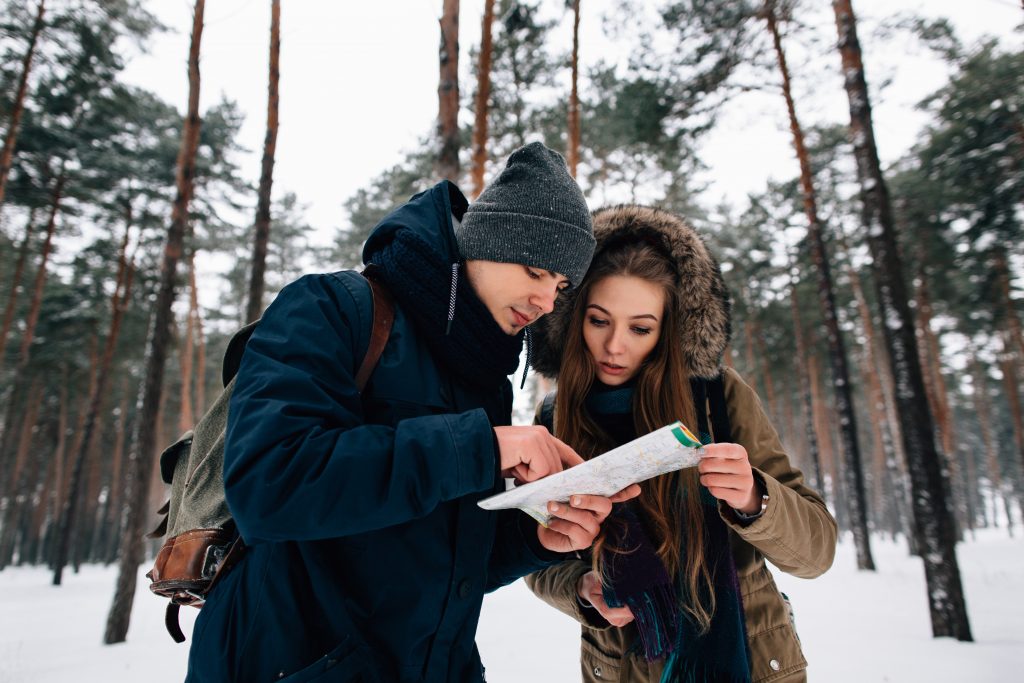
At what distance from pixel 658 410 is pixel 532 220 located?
3.20 ft

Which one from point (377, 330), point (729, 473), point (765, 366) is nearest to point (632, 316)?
point (729, 473)

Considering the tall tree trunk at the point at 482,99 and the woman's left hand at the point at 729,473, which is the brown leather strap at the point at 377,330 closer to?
the woman's left hand at the point at 729,473

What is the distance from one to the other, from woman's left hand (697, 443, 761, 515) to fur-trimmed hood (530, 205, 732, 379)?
655 mm

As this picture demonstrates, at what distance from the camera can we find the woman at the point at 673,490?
1849mm

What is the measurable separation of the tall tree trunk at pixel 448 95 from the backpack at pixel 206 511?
5259 millimetres

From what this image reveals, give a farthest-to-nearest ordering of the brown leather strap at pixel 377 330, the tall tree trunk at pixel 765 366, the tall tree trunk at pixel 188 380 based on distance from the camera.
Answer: the tall tree trunk at pixel 765 366, the tall tree trunk at pixel 188 380, the brown leather strap at pixel 377 330

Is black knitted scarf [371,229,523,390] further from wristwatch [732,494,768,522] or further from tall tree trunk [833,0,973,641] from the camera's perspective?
tall tree trunk [833,0,973,641]

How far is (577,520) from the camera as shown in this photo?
4.83ft

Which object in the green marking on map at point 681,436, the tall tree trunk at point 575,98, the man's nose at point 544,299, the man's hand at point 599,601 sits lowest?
the man's hand at point 599,601

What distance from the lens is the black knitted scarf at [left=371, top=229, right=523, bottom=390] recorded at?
56.5 inches

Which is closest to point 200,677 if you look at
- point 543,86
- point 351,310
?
point 351,310

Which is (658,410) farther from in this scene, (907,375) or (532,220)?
(907,375)

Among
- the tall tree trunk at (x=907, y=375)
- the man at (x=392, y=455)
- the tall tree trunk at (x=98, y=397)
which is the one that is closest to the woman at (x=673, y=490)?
the man at (x=392, y=455)

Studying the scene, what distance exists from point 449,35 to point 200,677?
6913 millimetres
